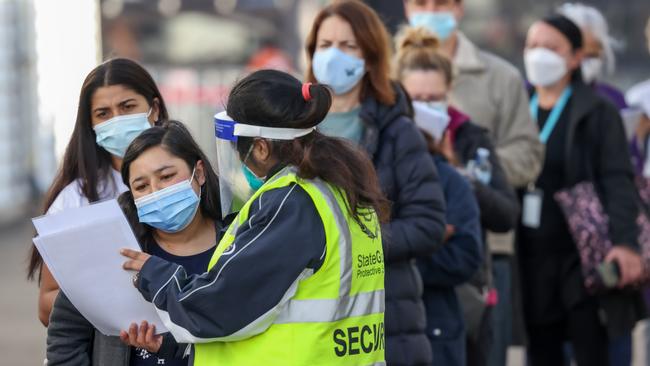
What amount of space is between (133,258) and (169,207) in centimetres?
20

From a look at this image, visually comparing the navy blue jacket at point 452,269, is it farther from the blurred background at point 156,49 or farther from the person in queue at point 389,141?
the blurred background at point 156,49

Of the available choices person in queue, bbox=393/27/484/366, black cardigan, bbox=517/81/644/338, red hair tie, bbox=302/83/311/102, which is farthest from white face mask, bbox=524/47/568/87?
red hair tie, bbox=302/83/311/102

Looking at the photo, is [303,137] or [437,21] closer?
[303,137]

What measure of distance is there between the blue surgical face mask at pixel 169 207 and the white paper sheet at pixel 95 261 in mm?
73

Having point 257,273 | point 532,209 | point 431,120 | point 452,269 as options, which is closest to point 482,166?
point 431,120

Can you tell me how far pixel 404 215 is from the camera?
16.3 feet

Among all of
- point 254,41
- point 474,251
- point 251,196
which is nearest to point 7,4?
point 254,41

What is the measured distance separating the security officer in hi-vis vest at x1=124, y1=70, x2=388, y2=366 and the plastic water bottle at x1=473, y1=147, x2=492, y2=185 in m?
2.12

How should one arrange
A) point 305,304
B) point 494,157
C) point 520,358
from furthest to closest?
point 520,358
point 494,157
point 305,304

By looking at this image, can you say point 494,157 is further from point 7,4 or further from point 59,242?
point 7,4

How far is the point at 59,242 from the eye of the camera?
385 cm

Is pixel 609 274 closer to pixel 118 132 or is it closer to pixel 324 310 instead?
pixel 118 132

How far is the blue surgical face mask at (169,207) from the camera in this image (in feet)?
12.9

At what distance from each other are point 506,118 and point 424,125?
110cm
